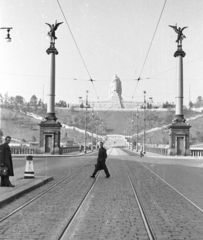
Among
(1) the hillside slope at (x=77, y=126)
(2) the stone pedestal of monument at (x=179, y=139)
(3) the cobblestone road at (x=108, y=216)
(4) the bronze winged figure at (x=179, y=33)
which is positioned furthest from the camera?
(1) the hillside slope at (x=77, y=126)

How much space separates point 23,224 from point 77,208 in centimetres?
202

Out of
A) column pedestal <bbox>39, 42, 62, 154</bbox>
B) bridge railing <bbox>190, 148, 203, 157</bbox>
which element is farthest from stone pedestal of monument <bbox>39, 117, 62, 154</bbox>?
bridge railing <bbox>190, 148, 203, 157</bbox>

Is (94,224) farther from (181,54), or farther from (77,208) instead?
(181,54)

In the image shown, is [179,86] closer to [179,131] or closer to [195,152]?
[179,131]

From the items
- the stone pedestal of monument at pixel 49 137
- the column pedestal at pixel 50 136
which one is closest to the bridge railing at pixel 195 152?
the column pedestal at pixel 50 136

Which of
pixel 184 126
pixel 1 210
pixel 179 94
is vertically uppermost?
pixel 179 94

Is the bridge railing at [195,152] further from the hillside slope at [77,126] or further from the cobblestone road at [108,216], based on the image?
the hillside slope at [77,126]

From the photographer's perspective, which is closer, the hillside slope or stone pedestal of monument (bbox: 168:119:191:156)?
stone pedestal of monument (bbox: 168:119:191:156)

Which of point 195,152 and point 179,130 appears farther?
point 195,152

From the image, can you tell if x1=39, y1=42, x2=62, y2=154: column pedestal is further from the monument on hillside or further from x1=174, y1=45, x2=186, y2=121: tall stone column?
x1=174, y1=45, x2=186, y2=121: tall stone column

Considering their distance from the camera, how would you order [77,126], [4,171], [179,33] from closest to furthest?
[4,171], [179,33], [77,126]

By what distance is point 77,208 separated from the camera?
8961mm

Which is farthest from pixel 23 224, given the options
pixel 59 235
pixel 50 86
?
pixel 50 86

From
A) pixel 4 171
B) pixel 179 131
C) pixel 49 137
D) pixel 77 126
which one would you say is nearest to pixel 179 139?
pixel 179 131
